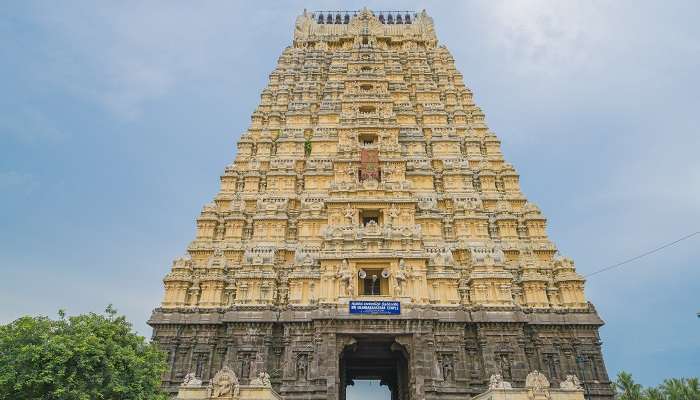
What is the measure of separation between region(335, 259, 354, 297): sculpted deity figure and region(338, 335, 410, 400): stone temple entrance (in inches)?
105

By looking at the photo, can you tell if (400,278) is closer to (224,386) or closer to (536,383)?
(536,383)

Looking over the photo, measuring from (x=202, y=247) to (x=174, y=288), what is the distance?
11.4ft

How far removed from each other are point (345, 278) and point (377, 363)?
948 centimetres

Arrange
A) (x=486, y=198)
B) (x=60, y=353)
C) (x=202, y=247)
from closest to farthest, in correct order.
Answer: (x=60, y=353), (x=202, y=247), (x=486, y=198)

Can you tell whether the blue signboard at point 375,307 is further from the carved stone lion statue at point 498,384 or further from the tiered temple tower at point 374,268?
the carved stone lion statue at point 498,384

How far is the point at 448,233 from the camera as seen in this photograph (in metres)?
33.1

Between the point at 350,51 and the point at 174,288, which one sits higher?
the point at 350,51

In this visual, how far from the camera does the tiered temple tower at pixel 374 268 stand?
86.2ft

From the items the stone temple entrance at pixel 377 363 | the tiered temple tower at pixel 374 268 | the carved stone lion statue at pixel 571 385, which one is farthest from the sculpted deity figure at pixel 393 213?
the carved stone lion statue at pixel 571 385

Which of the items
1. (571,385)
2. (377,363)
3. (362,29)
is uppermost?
(362,29)

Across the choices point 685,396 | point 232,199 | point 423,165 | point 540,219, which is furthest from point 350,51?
point 685,396

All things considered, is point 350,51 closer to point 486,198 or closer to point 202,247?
point 486,198

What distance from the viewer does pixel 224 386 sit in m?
22.2

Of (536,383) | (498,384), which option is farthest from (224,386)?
(536,383)
